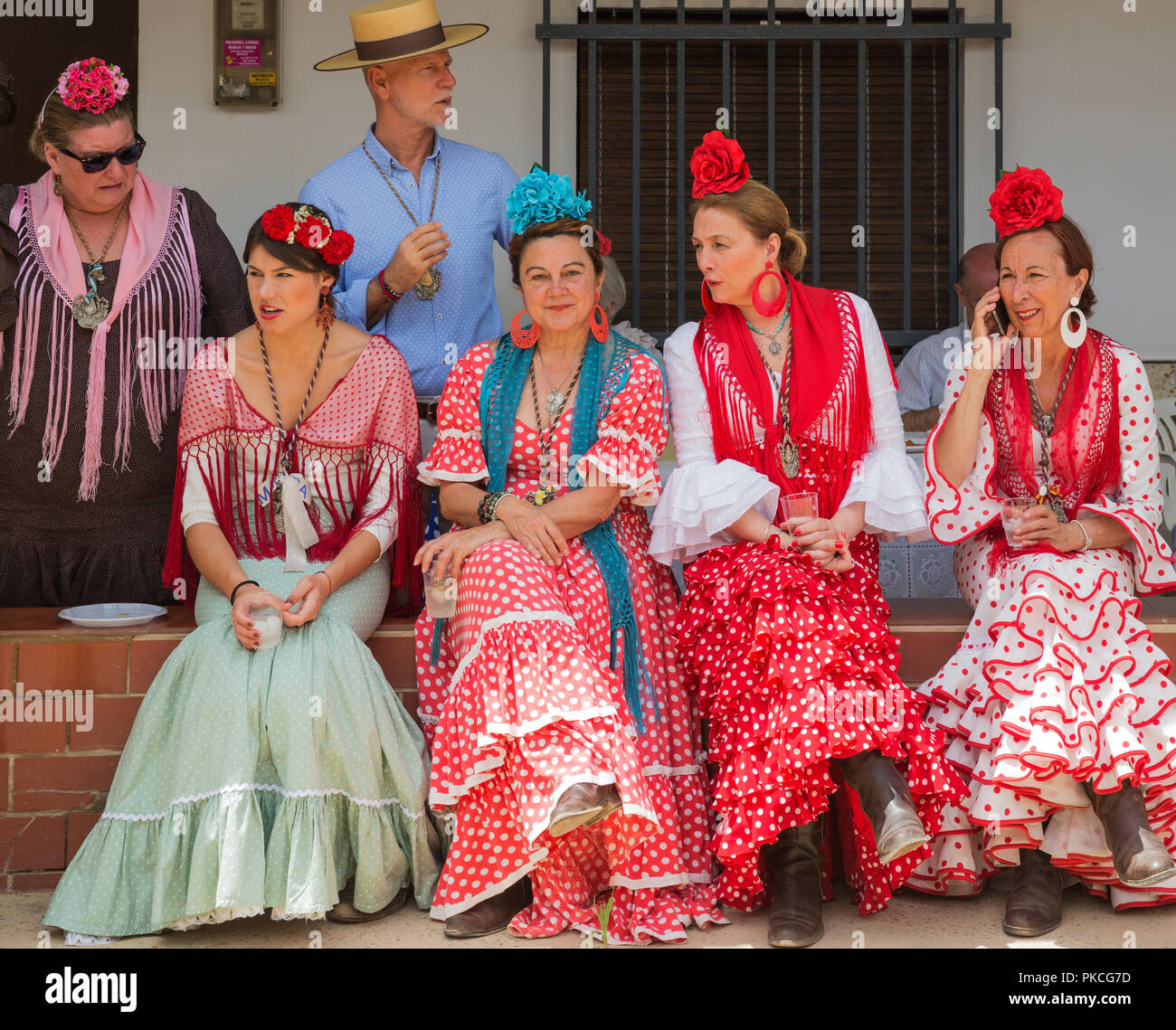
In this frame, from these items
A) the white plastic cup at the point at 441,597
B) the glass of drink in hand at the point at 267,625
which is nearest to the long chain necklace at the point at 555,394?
the white plastic cup at the point at 441,597

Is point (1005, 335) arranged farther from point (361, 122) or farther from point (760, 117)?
point (361, 122)

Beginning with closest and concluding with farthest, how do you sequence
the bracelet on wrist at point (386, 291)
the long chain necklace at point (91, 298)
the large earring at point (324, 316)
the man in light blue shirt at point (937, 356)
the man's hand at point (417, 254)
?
the large earring at point (324, 316) → the long chain necklace at point (91, 298) → the man's hand at point (417, 254) → the bracelet on wrist at point (386, 291) → the man in light blue shirt at point (937, 356)

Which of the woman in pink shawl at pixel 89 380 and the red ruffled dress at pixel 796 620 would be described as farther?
the woman in pink shawl at pixel 89 380

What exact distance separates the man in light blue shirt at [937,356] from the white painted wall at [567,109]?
1.50 ft

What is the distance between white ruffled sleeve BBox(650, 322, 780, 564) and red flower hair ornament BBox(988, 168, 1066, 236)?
863 millimetres

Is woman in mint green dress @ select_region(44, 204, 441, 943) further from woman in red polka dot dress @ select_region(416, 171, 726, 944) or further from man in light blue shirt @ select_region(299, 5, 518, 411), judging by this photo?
man in light blue shirt @ select_region(299, 5, 518, 411)

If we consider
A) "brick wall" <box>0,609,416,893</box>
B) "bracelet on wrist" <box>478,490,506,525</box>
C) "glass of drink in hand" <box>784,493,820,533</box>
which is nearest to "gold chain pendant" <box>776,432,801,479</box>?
"glass of drink in hand" <box>784,493,820,533</box>

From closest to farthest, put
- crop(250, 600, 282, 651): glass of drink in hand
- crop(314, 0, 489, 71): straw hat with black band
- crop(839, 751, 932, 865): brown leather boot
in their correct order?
crop(839, 751, 932, 865): brown leather boot < crop(250, 600, 282, 651): glass of drink in hand < crop(314, 0, 489, 71): straw hat with black band

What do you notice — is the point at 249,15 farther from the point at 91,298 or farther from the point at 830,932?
the point at 830,932

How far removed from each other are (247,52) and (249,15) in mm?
136

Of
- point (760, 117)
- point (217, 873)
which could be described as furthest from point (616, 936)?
point (760, 117)

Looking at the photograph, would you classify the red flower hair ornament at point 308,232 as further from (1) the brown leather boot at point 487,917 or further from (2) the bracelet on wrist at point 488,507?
(1) the brown leather boot at point 487,917

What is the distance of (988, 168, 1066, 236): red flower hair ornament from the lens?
3.69 meters

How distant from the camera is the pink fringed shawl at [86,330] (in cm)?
409
